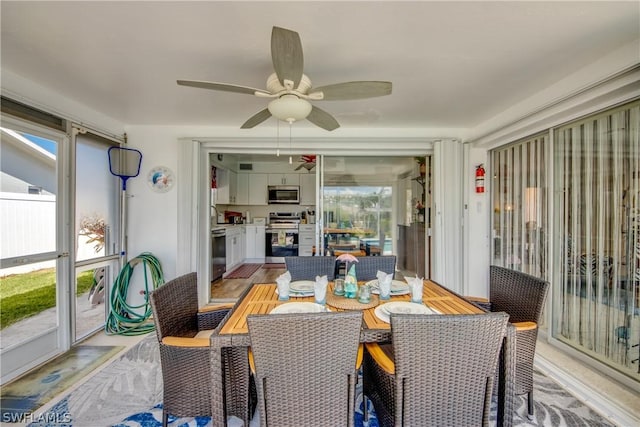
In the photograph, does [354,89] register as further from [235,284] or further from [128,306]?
[235,284]

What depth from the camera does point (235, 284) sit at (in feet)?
15.2

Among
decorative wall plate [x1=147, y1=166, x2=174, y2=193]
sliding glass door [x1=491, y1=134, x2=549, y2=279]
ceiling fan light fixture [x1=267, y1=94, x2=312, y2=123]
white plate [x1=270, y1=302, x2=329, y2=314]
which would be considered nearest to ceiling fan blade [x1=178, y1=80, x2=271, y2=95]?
ceiling fan light fixture [x1=267, y1=94, x2=312, y2=123]

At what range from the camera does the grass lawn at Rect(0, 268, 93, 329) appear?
6.95 ft

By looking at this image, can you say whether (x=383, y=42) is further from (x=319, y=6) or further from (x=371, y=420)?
(x=371, y=420)

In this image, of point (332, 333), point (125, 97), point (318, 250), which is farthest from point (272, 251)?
point (332, 333)

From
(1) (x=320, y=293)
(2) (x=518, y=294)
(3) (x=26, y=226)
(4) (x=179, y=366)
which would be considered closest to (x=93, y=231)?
(3) (x=26, y=226)

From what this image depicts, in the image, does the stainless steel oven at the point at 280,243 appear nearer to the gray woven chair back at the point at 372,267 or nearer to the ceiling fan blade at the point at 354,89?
the gray woven chair back at the point at 372,267

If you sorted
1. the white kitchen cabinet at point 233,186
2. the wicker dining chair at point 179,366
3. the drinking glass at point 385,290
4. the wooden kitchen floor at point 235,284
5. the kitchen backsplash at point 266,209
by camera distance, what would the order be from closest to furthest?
the wicker dining chair at point 179,366
the drinking glass at point 385,290
the wooden kitchen floor at point 235,284
the white kitchen cabinet at point 233,186
the kitchen backsplash at point 266,209

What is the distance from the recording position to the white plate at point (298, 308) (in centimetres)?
146

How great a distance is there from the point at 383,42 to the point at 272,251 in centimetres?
513

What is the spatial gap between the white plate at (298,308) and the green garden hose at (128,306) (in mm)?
2072

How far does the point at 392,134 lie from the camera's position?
11.3 feet

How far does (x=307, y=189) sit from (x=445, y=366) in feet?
18.2

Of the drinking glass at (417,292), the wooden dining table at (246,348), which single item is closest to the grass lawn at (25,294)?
the wooden dining table at (246,348)
